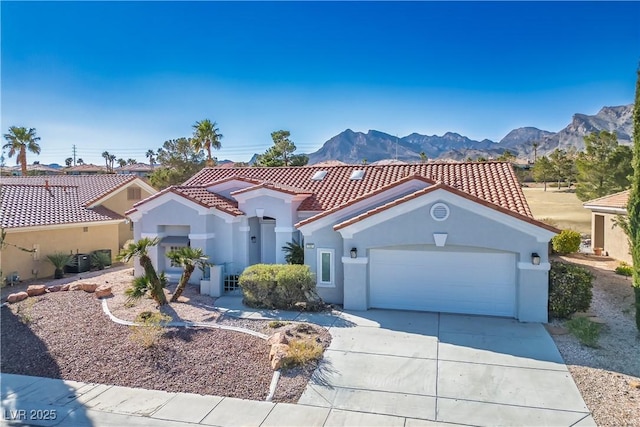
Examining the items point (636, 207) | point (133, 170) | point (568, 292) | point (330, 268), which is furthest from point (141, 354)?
point (133, 170)

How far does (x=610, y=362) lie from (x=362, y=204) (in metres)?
9.36

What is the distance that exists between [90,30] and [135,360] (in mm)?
13715

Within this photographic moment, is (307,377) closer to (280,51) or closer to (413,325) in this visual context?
(413,325)

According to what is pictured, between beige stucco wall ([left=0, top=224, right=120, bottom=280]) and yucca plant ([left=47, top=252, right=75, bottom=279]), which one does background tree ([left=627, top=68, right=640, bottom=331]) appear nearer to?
beige stucco wall ([left=0, top=224, right=120, bottom=280])

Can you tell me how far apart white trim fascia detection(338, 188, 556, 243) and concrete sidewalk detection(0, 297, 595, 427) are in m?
3.52

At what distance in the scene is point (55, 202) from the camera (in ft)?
86.4

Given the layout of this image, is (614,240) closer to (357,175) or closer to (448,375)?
(357,175)

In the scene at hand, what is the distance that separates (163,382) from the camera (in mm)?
10180

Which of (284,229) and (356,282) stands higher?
(284,229)

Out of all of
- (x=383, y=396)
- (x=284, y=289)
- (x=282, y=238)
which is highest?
(x=282, y=238)

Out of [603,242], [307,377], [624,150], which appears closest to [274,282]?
[307,377]

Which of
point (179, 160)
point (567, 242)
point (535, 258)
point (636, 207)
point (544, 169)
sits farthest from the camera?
point (544, 169)

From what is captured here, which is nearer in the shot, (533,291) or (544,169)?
(533,291)

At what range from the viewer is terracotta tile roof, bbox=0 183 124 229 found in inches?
875
